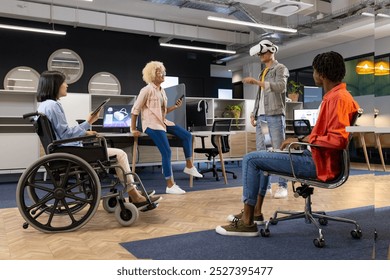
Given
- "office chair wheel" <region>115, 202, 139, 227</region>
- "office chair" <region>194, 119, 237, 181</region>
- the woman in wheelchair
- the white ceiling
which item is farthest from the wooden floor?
the white ceiling

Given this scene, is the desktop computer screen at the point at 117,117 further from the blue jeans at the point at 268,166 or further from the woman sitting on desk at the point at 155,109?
the blue jeans at the point at 268,166

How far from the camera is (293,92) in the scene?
8.70 m

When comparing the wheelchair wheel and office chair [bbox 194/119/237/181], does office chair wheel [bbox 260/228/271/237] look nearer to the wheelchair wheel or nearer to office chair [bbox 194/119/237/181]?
the wheelchair wheel

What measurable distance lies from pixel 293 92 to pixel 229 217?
268 inches

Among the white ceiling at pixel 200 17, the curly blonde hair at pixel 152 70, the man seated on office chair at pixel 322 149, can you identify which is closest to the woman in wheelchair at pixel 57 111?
the man seated on office chair at pixel 322 149

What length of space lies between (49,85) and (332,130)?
1.83 m

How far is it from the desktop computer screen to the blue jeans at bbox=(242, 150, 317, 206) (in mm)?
3518

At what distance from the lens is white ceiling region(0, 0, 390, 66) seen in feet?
24.6

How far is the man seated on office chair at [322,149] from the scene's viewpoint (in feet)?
6.16

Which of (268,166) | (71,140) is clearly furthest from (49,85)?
(268,166)

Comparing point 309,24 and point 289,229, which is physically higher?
point 309,24

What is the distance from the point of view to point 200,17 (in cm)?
935
